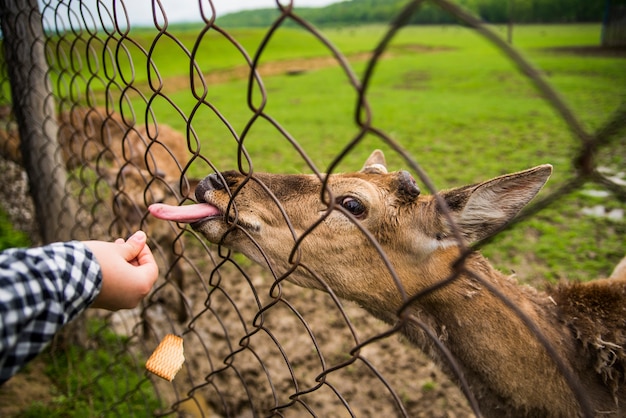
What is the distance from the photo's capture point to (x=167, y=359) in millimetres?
1809

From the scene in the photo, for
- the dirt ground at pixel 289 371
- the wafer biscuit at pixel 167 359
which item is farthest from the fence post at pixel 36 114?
the wafer biscuit at pixel 167 359

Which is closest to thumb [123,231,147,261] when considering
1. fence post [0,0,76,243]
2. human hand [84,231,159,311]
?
human hand [84,231,159,311]

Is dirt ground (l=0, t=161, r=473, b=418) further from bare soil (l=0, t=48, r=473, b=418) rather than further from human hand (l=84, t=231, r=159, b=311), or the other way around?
human hand (l=84, t=231, r=159, b=311)

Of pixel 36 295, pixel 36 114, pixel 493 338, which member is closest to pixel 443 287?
pixel 493 338

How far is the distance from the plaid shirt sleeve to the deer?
0.79m

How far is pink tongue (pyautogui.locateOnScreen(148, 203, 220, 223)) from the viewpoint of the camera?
1784 mm

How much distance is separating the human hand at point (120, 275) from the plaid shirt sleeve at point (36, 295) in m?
0.07

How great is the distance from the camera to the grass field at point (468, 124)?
513 cm

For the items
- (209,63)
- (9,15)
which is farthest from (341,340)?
(209,63)

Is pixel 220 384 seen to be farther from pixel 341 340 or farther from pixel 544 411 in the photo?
pixel 544 411

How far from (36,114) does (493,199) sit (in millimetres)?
3232

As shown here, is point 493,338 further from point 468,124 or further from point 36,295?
point 468,124

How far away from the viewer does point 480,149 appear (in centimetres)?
962

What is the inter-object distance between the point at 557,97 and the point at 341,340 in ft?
12.4
